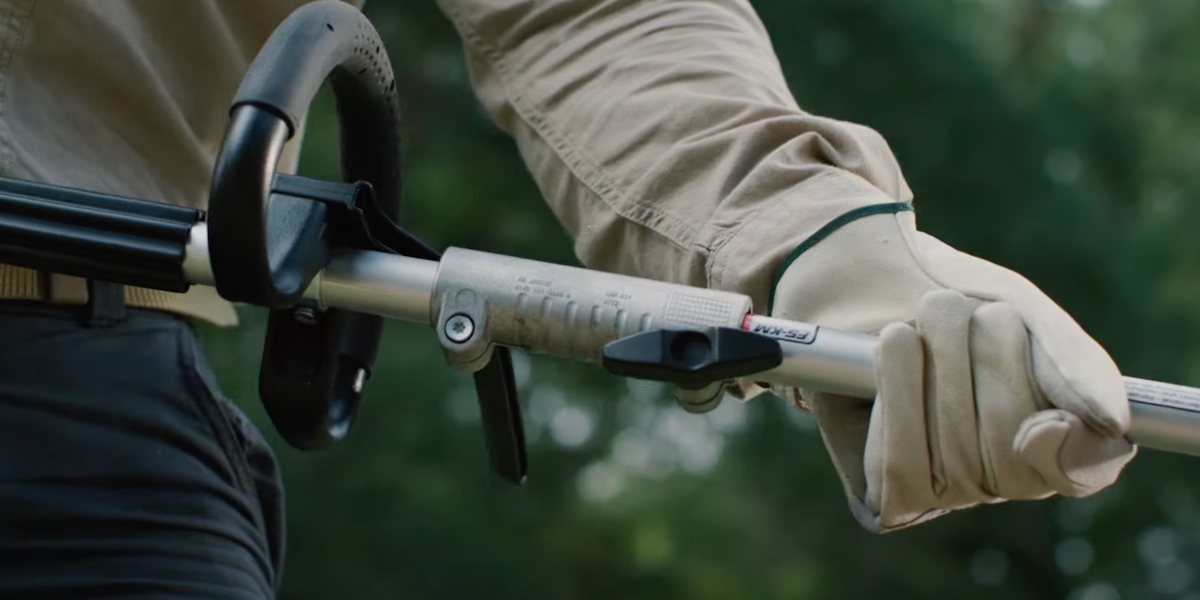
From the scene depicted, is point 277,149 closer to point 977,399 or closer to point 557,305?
point 557,305

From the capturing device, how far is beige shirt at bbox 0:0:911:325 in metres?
1.08

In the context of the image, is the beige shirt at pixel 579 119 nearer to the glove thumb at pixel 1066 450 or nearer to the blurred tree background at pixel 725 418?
the glove thumb at pixel 1066 450

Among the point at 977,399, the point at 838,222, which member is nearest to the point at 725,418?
the point at 838,222

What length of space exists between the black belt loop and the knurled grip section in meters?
0.27

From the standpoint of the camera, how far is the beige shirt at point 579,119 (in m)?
1.08

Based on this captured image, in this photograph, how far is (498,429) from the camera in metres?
1.12

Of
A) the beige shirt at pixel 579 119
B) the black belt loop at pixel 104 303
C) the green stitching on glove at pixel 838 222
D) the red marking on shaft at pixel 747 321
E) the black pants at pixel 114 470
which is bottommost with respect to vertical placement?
the black pants at pixel 114 470

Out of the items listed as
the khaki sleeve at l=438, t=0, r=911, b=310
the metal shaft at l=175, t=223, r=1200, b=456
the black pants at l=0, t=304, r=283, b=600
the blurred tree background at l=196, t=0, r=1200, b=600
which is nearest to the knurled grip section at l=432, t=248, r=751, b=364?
the metal shaft at l=175, t=223, r=1200, b=456

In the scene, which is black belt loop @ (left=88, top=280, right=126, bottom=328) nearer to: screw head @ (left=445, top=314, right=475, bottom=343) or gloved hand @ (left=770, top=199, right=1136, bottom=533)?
screw head @ (left=445, top=314, right=475, bottom=343)

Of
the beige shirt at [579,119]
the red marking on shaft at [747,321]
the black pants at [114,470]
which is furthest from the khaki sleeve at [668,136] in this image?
the black pants at [114,470]

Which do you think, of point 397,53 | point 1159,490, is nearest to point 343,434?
point 397,53

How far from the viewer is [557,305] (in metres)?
0.97

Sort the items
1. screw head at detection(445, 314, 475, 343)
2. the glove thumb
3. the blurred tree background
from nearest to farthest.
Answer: the glove thumb → screw head at detection(445, 314, 475, 343) → the blurred tree background

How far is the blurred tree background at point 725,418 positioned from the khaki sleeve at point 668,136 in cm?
345
